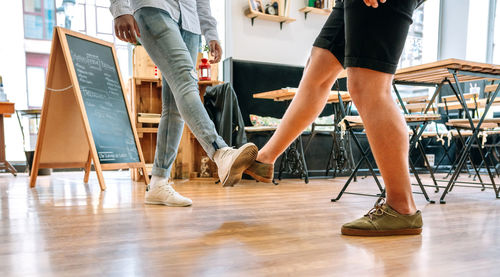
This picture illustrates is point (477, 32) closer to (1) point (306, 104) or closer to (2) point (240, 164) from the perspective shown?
(1) point (306, 104)

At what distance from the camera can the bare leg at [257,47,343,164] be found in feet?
4.58

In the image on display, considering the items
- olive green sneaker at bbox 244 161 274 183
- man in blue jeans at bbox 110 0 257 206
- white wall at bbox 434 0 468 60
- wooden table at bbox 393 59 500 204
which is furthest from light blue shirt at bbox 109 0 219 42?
white wall at bbox 434 0 468 60

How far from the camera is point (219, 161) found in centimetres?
141

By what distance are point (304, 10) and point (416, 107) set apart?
215 centimetres

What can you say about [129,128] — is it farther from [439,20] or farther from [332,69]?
[439,20]

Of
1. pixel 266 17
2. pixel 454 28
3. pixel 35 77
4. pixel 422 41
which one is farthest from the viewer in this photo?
pixel 422 41

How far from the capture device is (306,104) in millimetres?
1405

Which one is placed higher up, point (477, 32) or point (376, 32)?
point (477, 32)

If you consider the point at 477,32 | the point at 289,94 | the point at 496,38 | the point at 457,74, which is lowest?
the point at 289,94

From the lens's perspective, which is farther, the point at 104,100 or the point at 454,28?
the point at 454,28

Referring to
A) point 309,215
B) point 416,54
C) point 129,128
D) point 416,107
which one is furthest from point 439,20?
point 309,215

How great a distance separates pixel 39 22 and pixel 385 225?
7.15 metres

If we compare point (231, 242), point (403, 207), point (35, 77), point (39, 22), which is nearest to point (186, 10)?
point (231, 242)

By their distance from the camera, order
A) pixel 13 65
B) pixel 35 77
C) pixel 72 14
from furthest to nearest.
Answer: pixel 35 77
pixel 13 65
pixel 72 14
